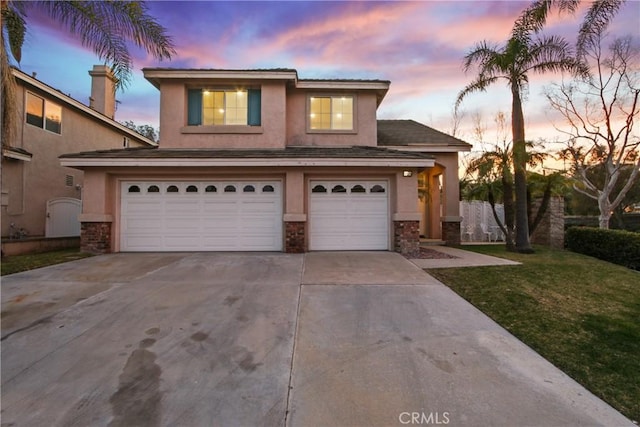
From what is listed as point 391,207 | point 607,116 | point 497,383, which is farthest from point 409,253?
point 607,116

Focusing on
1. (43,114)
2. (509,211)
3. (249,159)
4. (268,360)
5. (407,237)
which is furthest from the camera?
(43,114)

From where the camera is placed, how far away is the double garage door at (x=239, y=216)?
10516 millimetres

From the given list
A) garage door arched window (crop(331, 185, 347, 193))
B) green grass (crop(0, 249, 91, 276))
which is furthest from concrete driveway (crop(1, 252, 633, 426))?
garage door arched window (crop(331, 185, 347, 193))

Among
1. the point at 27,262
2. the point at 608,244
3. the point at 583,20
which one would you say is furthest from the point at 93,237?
the point at 583,20

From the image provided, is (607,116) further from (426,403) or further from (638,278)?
(426,403)

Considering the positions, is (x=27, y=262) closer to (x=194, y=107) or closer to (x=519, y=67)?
(x=194, y=107)

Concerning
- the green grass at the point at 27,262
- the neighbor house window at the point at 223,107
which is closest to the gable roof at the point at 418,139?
the neighbor house window at the point at 223,107

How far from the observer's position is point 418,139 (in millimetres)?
13773

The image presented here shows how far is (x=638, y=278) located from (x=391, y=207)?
627 centimetres

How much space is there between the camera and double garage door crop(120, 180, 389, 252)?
1052 cm

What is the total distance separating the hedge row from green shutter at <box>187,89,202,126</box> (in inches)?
571

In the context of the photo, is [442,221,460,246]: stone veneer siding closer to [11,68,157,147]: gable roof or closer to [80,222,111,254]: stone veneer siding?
[80,222,111,254]: stone veneer siding

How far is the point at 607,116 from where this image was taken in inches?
594

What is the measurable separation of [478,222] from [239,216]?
37.8 feet
